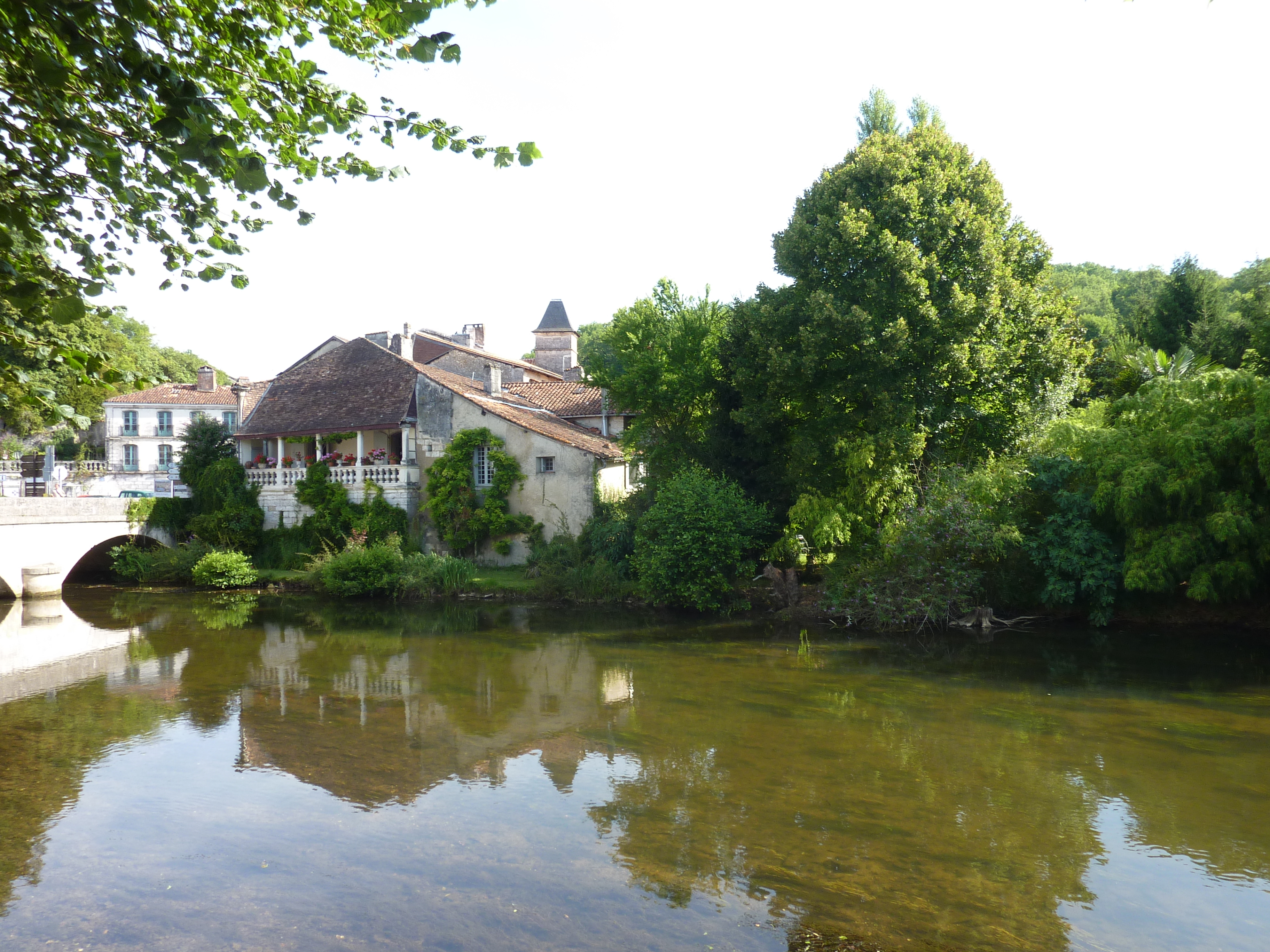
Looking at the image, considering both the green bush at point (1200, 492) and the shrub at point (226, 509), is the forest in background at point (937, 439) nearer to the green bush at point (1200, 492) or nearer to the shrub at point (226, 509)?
the green bush at point (1200, 492)

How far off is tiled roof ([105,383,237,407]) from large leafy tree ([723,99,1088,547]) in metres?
37.6

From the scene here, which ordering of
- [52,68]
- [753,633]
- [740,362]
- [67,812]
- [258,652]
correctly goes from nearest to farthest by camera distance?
[52,68]
[67,812]
[258,652]
[753,633]
[740,362]

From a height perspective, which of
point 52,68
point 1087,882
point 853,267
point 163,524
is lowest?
point 1087,882

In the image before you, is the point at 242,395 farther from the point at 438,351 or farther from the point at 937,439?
the point at 937,439

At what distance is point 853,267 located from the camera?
1962 cm

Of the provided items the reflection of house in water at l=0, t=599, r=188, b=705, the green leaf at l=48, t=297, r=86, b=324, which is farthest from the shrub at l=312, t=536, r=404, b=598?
the green leaf at l=48, t=297, r=86, b=324

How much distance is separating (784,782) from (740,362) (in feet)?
44.7

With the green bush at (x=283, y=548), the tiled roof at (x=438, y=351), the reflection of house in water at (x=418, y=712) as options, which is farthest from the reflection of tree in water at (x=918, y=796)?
the tiled roof at (x=438, y=351)

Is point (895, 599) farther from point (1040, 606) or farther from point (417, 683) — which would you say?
point (417, 683)

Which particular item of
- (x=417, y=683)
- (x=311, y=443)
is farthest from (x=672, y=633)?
(x=311, y=443)

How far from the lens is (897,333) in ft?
58.9

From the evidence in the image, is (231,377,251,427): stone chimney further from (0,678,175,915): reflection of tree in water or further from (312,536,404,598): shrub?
(0,678,175,915): reflection of tree in water

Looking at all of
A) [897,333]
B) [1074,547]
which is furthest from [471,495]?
[1074,547]

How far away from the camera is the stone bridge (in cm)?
2330
